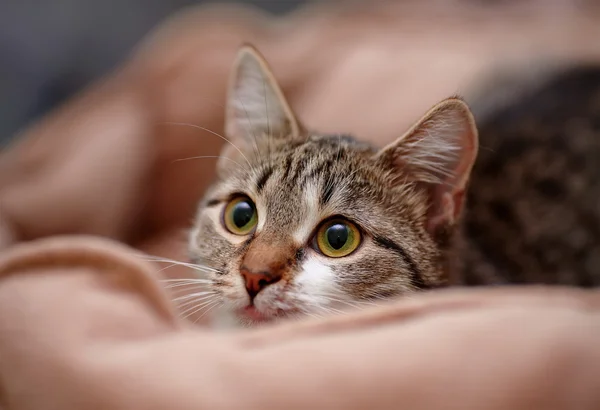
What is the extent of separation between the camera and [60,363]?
28.7 inches

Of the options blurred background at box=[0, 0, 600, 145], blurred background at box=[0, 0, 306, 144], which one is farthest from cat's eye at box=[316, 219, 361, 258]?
blurred background at box=[0, 0, 306, 144]

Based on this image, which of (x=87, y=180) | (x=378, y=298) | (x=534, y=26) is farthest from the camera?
(x=534, y=26)

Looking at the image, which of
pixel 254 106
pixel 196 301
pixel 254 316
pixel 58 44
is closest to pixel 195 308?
pixel 196 301

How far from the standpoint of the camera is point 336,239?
3.25 feet

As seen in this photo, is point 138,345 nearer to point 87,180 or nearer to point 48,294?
point 48,294

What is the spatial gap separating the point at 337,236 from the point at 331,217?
1.5 inches

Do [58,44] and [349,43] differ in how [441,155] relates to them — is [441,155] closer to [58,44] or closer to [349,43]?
[349,43]

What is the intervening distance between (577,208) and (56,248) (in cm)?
125

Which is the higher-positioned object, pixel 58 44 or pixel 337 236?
pixel 58 44

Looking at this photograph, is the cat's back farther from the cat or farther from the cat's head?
the cat's head

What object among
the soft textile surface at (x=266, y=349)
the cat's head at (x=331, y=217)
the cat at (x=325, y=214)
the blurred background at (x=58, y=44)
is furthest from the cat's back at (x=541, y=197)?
the blurred background at (x=58, y=44)

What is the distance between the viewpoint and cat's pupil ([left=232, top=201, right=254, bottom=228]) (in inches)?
42.3

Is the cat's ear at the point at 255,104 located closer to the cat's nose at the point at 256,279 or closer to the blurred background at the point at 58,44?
the cat's nose at the point at 256,279

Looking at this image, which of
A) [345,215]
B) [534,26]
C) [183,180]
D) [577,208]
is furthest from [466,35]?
[345,215]
